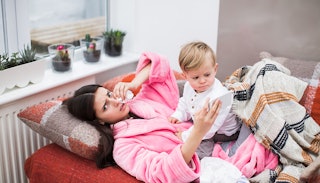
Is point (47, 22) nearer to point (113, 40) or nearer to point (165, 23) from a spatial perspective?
point (113, 40)

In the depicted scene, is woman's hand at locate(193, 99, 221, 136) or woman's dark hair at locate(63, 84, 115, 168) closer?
woman's hand at locate(193, 99, 221, 136)

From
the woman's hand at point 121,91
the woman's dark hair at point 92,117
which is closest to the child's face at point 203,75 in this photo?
the woman's hand at point 121,91

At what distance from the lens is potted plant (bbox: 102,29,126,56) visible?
2.48 metres

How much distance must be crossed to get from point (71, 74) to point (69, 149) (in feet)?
2.03

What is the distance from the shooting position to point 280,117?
1649mm

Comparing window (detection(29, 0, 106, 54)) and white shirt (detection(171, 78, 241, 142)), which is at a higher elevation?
window (detection(29, 0, 106, 54))

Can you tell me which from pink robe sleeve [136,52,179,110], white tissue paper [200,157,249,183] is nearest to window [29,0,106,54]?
pink robe sleeve [136,52,179,110]

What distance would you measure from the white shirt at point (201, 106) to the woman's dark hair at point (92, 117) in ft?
0.95

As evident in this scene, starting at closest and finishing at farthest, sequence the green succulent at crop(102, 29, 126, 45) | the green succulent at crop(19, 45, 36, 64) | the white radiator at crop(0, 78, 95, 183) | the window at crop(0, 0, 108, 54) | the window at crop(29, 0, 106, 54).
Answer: the white radiator at crop(0, 78, 95, 183) → the green succulent at crop(19, 45, 36, 64) → the window at crop(0, 0, 108, 54) → the window at crop(29, 0, 106, 54) → the green succulent at crop(102, 29, 126, 45)

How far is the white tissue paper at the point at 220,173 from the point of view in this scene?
1498 mm

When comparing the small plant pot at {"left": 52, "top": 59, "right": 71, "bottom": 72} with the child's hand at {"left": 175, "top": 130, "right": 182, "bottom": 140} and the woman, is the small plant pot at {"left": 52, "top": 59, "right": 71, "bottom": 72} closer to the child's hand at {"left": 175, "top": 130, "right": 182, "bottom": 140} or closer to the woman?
the woman

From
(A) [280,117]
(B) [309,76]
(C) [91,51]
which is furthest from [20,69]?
A: (B) [309,76]

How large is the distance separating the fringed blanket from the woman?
0.29 m

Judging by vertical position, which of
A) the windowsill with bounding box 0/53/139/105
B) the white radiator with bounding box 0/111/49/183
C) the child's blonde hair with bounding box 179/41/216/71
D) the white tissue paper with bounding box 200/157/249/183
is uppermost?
the child's blonde hair with bounding box 179/41/216/71
